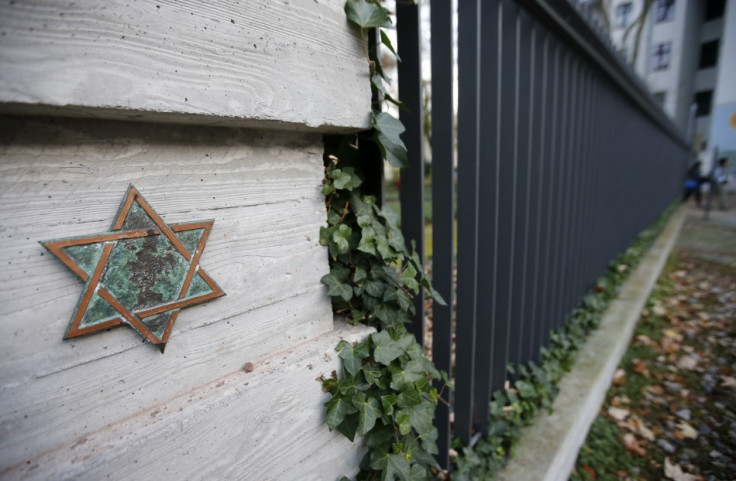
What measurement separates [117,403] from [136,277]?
0.84 feet

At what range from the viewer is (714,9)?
73.3ft

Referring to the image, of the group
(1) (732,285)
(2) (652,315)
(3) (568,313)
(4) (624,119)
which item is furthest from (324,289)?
(1) (732,285)

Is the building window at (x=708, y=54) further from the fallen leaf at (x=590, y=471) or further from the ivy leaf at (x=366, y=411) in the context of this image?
the ivy leaf at (x=366, y=411)

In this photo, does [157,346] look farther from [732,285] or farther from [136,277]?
[732,285]

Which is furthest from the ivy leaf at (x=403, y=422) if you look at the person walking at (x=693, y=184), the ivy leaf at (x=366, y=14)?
the person walking at (x=693, y=184)

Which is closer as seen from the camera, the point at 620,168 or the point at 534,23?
the point at 534,23

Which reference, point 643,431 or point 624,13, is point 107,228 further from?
point 624,13

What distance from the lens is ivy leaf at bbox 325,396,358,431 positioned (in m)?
1.01

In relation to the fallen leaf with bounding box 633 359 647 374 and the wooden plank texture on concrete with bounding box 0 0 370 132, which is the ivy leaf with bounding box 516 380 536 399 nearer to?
the fallen leaf with bounding box 633 359 647 374

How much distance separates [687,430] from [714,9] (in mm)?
32163

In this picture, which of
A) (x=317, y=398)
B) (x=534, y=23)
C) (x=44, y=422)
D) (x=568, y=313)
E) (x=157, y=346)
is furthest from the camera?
(x=568, y=313)

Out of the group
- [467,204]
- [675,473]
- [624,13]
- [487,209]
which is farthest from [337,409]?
[624,13]

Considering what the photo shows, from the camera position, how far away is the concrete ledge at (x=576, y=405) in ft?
5.51

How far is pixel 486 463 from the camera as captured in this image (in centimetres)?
164
